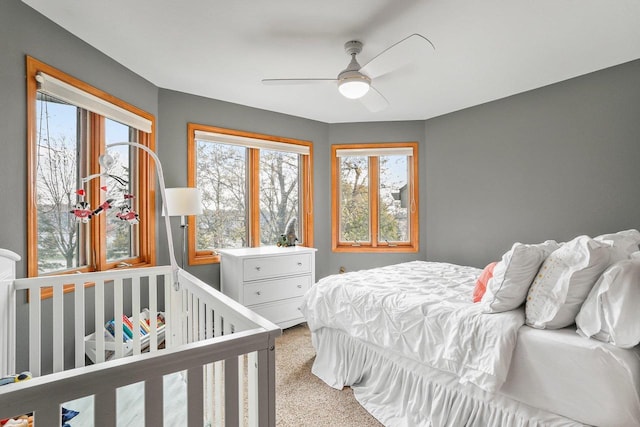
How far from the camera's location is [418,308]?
1.92m

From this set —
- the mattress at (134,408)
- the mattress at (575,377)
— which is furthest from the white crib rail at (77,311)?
the mattress at (575,377)

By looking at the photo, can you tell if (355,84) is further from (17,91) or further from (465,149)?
(465,149)

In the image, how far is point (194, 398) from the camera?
2.99 feet

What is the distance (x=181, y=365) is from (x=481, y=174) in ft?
12.0

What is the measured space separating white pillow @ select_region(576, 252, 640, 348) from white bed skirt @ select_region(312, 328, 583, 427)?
1.31 ft

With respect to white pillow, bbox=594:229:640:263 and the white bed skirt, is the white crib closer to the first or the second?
the white bed skirt

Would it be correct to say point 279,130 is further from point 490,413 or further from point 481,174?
point 490,413

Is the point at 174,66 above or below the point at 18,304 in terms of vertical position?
above

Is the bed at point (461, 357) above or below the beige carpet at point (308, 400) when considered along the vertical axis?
above

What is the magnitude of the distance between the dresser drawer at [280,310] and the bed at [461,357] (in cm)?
71

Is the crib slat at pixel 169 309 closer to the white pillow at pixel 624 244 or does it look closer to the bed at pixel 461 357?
the bed at pixel 461 357

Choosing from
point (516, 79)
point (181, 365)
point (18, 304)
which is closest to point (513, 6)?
point (516, 79)

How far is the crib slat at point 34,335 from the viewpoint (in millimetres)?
1717

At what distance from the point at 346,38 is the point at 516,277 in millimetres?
1819
